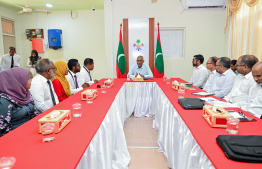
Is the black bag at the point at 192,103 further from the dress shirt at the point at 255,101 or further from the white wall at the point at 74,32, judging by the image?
the white wall at the point at 74,32

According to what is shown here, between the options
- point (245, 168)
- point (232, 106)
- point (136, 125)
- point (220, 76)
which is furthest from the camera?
point (136, 125)

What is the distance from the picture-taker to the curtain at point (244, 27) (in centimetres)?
356

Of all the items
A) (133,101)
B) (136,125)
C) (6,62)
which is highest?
(6,62)

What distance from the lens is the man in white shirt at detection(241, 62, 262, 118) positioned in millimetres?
1842

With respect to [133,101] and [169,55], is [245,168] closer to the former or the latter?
[133,101]

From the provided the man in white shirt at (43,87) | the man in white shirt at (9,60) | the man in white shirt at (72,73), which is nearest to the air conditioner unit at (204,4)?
the man in white shirt at (72,73)

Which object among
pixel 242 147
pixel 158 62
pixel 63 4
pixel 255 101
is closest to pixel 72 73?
pixel 158 62

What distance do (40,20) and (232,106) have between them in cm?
688

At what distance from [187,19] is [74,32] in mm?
3945

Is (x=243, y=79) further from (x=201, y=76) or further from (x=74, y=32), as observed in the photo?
(x=74, y=32)

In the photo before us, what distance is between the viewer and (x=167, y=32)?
553cm

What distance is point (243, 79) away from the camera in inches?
95.4

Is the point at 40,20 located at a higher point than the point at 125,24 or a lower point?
higher

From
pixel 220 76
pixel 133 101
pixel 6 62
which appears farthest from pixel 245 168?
pixel 6 62
